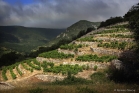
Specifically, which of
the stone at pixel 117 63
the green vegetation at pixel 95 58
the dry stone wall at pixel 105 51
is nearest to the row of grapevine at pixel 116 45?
the dry stone wall at pixel 105 51

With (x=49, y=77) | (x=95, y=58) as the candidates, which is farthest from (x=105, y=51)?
(x=49, y=77)

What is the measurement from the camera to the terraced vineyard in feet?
114

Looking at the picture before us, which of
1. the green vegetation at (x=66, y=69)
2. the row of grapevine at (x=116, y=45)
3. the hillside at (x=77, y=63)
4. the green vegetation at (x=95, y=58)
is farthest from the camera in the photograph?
the row of grapevine at (x=116, y=45)

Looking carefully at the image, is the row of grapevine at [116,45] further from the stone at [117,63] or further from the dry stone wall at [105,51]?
the stone at [117,63]

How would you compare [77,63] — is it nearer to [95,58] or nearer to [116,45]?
[95,58]

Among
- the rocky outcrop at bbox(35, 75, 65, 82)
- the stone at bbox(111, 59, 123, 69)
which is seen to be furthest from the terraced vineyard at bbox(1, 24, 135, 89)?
the stone at bbox(111, 59, 123, 69)

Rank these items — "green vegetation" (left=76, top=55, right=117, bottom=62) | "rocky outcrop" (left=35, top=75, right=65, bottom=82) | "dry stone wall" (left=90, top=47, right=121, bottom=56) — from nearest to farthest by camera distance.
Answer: "rocky outcrop" (left=35, top=75, right=65, bottom=82), "green vegetation" (left=76, top=55, right=117, bottom=62), "dry stone wall" (left=90, top=47, right=121, bottom=56)

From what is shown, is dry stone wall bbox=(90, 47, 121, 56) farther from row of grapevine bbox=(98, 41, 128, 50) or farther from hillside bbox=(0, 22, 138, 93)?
row of grapevine bbox=(98, 41, 128, 50)

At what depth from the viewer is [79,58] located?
37688mm

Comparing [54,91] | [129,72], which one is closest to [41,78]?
[129,72]

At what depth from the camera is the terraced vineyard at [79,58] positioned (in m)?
34.6

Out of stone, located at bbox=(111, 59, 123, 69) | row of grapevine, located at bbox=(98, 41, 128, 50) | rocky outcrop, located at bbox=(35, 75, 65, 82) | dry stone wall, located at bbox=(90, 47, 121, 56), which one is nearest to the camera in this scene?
stone, located at bbox=(111, 59, 123, 69)

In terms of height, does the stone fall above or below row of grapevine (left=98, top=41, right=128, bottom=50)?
below

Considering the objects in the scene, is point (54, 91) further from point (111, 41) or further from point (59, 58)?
point (111, 41)
